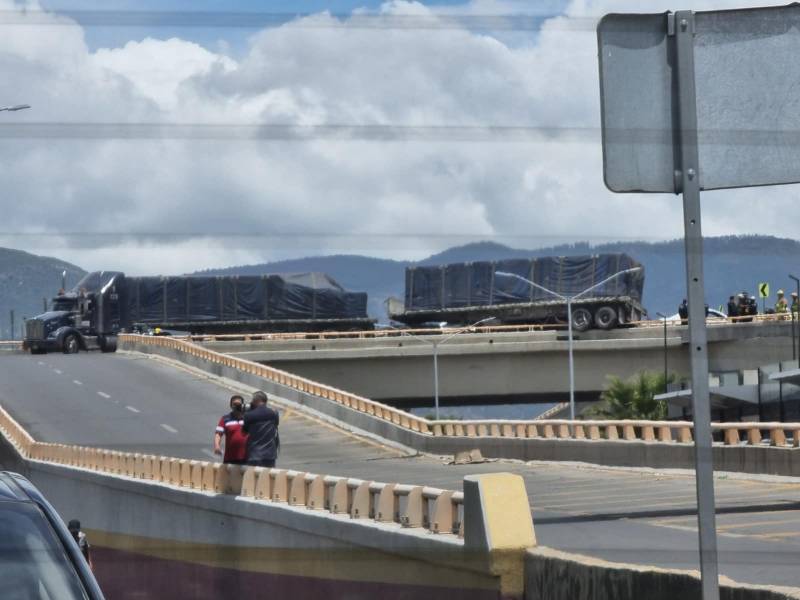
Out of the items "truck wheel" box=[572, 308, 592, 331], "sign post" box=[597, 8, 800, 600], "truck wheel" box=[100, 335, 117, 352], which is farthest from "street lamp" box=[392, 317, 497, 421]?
"sign post" box=[597, 8, 800, 600]

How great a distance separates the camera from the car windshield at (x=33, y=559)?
5445 mm

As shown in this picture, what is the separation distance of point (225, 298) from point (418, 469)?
44.0 metres

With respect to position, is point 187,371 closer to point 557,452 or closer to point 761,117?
point 557,452

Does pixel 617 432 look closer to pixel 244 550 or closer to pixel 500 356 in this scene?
pixel 244 550

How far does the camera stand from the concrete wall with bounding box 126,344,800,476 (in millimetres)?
28328

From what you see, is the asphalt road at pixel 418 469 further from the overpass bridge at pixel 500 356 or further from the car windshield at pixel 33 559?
the overpass bridge at pixel 500 356

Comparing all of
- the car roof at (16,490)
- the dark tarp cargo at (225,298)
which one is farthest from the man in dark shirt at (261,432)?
the dark tarp cargo at (225,298)

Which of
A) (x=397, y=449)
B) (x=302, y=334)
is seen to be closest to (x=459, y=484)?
(x=397, y=449)

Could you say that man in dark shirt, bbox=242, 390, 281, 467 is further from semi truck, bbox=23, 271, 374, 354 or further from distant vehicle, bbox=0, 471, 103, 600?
semi truck, bbox=23, 271, 374, 354

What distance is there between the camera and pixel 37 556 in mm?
5531

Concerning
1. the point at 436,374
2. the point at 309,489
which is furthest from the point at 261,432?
the point at 436,374

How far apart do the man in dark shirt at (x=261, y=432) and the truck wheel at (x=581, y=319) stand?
48.7m

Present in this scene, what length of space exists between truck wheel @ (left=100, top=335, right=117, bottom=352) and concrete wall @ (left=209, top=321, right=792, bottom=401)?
7.06 m

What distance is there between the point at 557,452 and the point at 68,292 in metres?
45.5
